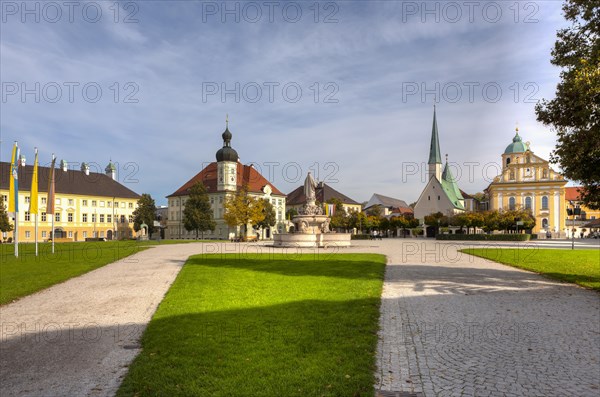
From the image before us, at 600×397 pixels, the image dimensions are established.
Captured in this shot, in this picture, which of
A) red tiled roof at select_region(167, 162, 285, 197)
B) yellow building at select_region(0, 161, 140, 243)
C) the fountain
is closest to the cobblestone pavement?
the fountain

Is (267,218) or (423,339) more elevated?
(267,218)

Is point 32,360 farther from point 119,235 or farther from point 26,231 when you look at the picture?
point 119,235

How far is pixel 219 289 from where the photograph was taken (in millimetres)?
12602

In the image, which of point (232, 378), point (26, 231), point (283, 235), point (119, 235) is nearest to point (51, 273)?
point (232, 378)

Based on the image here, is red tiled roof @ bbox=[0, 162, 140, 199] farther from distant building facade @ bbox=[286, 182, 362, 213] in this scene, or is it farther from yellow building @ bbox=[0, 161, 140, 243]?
distant building facade @ bbox=[286, 182, 362, 213]

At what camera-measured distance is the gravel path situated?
5.76 metres

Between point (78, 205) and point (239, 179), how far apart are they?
30.3 m

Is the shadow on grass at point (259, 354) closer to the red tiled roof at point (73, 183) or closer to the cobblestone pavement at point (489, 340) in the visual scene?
the cobblestone pavement at point (489, 340)

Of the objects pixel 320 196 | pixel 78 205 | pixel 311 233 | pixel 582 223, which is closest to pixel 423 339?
pixel 311 233

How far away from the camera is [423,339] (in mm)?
7645

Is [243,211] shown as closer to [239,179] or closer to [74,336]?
[239,179]

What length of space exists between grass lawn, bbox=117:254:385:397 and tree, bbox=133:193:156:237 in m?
75.2

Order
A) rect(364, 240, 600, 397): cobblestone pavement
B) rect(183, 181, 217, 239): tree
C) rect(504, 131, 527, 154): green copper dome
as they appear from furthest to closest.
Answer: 1. rect(504, 131, 527, 154): green copper dome
2. rect(183, 181, 217, 239): tree
3. rect(364, 240, 600, 397): cobblestone pavement

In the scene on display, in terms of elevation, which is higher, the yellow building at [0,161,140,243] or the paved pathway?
the yellow building at [0,161,140,243]
